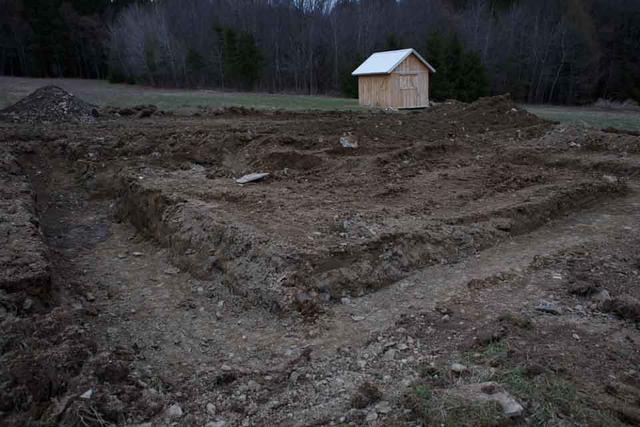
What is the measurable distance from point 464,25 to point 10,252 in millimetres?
46591

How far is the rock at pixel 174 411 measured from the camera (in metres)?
3.45

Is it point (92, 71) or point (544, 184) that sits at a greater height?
point (92, 71)

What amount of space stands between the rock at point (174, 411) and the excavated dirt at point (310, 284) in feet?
0.07

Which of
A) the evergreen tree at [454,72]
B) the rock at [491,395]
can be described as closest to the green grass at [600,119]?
the evergreen tree at [454,72]

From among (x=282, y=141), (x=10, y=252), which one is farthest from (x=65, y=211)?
(x=282, y=141)

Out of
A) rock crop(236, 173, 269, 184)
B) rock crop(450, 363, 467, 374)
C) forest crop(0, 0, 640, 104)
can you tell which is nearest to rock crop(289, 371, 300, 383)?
rock crop(450, 363, 467, 374)

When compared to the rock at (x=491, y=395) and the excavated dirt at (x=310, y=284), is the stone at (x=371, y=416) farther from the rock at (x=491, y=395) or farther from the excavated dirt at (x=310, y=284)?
the rock at (x=491, y=395)

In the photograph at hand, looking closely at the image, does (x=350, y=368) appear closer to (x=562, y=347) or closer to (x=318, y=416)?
(x=318, y=416)

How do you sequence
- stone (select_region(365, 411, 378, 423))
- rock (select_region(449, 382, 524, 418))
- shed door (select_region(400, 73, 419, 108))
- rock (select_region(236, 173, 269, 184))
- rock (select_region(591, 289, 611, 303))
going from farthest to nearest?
1. shed door (select_region(400, 73, 419, 108))
2. rock (select_region(236, 173, 269, 184))
3. rock (select_region(591, 289, 611, 303))
4. stone (select_region(365, 411, 378, 423))
5. rock (select_region(449, 382, 524, 418))

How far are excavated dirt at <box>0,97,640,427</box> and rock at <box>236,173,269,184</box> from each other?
0.21 metres

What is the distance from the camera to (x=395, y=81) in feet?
73.4

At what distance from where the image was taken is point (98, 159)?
10.2 m

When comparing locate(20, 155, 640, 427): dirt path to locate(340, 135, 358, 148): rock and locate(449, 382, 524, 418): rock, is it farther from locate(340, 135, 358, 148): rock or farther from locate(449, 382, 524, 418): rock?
locate(340, 135, 358, 148): rock

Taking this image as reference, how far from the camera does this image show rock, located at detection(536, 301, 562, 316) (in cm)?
468
